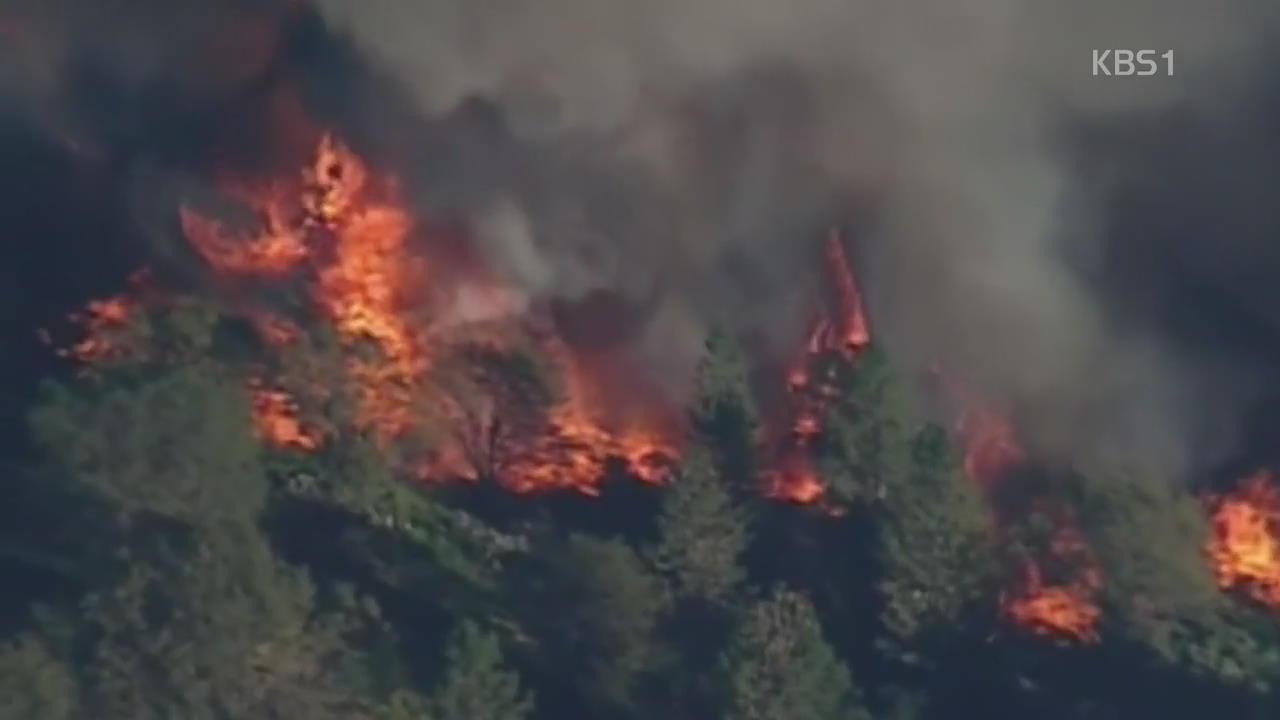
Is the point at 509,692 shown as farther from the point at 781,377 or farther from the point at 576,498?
the point at 781,377

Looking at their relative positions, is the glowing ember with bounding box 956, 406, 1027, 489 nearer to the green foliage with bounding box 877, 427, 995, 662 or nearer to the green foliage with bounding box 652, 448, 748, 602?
the green foliage with bounding box 877, 427, 995, 662

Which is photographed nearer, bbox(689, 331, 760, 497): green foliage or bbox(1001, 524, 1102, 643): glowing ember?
bbox(1001, 524, 1102, 643): glowing ember

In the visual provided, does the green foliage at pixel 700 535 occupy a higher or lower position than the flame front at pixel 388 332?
lower

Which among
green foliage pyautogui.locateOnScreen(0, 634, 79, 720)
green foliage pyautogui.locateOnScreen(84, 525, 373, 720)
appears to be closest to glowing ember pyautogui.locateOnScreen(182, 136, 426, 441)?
green foliage pyautogui.locateOnScreen(84, 525, 373, 720)

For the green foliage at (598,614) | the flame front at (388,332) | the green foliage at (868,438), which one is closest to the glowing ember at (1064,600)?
the green foliage at (868,438)

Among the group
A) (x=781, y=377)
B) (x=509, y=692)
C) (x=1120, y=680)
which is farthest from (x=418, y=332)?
(x=1120, y=680)

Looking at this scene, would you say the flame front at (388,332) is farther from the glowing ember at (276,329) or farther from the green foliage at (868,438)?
the green foliage at (868,438)

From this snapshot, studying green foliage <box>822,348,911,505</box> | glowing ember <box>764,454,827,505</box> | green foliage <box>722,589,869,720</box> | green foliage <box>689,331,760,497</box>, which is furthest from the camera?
green foliage <box>689,331,760,497</box>
